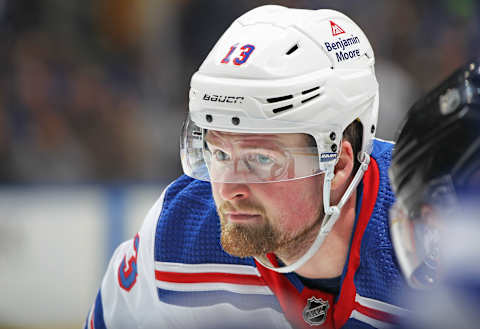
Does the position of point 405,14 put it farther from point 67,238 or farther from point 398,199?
point 398,199

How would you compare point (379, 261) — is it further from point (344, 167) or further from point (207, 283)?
point (207, 283)

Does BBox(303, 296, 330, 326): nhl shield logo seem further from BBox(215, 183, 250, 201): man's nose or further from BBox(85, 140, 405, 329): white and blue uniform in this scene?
BBox(215, 183, 250, 201): man's nose

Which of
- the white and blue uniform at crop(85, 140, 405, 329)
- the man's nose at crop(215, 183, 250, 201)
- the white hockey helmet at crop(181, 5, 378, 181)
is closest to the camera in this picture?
the white hockey helmet at crop(181, 5, 378, 181)

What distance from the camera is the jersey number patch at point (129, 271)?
2.37 meters

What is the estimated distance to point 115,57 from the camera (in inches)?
189

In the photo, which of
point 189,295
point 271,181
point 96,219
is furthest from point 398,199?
point 96,219

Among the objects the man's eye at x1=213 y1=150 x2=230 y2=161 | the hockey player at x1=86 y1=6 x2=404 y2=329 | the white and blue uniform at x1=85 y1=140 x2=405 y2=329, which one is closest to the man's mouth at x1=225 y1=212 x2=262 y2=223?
the hockey player at x1=86 y1=6 x2=404 y2=329

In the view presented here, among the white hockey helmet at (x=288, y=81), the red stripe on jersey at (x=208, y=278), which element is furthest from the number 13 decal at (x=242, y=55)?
the red stripe on jersey at (x=208, y=278)

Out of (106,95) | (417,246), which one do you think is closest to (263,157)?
(417,246)

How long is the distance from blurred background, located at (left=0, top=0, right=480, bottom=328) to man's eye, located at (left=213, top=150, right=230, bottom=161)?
2.23 metres

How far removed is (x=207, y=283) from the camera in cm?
232

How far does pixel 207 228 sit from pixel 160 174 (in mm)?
2413

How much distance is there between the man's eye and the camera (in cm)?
199

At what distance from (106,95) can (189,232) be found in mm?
2570
